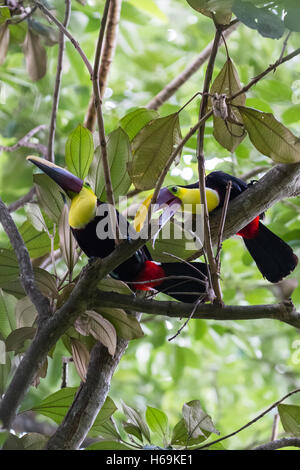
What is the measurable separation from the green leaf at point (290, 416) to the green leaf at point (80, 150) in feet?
2.59

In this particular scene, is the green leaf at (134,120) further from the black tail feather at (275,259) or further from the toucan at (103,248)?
the black tail feather at (275,259)

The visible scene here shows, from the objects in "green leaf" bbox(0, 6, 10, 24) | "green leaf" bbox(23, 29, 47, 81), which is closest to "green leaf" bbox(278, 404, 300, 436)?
"green leaf" bbox(0, 6, 10, 24)

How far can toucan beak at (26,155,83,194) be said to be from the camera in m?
1.45

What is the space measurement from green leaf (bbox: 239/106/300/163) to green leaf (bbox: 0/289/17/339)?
0.81 metres

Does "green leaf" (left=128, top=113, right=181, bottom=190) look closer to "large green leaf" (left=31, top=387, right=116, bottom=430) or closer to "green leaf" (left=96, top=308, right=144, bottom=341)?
"green leaf" (left=96, top=308, right=144, bottom=341)

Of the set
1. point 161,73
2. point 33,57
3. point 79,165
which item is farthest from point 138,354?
point 79,165

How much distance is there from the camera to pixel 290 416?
1.37m

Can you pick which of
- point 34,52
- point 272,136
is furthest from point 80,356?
point 34,52

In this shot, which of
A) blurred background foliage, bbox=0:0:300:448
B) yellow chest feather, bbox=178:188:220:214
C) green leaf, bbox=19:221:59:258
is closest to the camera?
green leaf, bbox=19:221:59:258

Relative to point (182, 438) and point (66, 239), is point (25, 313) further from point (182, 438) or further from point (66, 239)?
point (182, 438)

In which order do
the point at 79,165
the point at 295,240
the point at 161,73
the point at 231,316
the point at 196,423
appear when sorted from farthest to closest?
the point at 161,73, the point at 295,240, the point at 79,165, the point at 196,423, the point at 231,316
